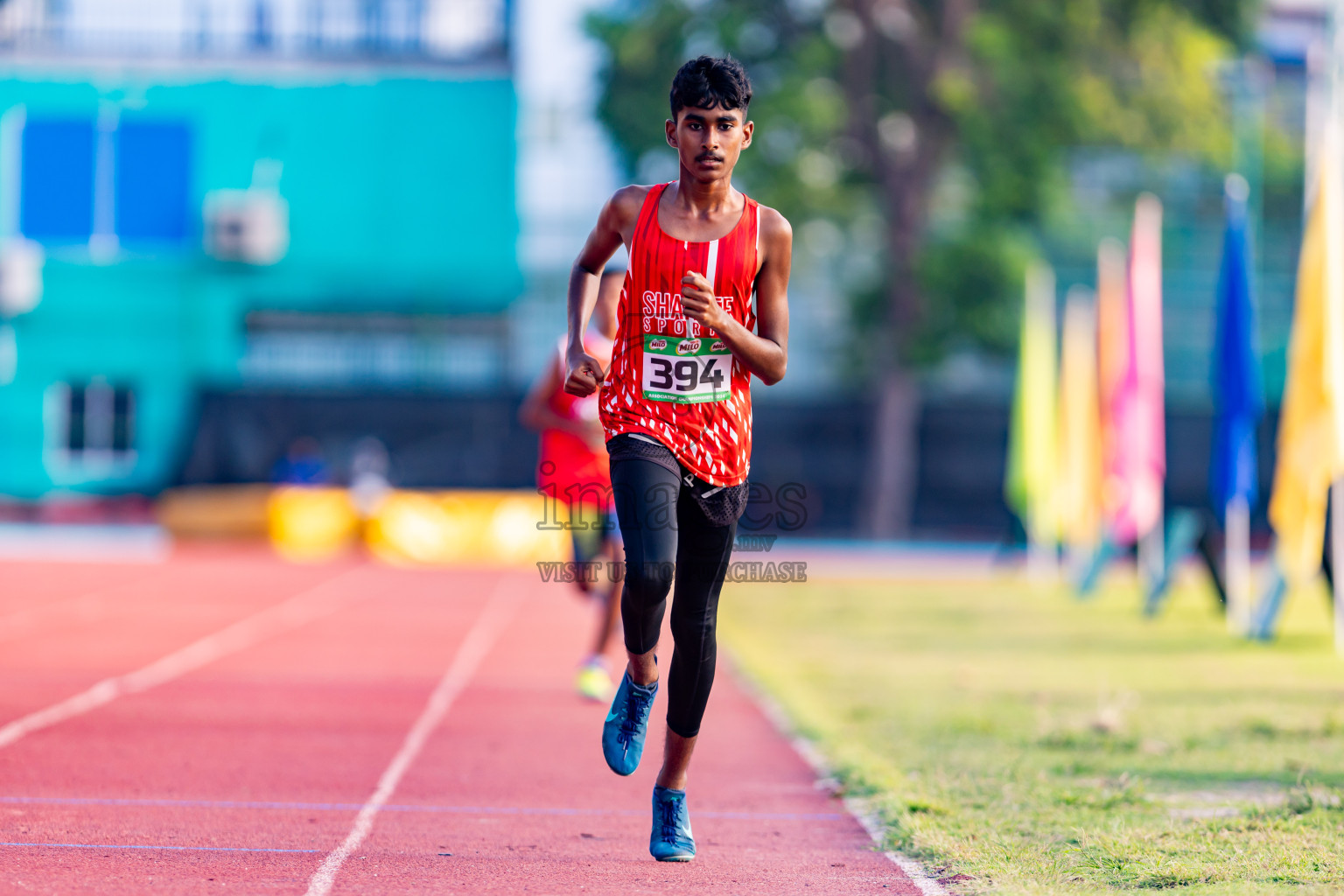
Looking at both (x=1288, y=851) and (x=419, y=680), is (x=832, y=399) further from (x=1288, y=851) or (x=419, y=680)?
(x=1288, y=851)

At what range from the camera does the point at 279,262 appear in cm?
3512

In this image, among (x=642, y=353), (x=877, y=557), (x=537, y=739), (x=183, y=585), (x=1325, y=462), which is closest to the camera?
(x=642, y=353)

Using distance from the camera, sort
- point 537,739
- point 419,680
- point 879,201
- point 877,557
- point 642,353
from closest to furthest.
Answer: point 642,353 < point 537,739 < point 419,680 < point 877,557 < point 879,201

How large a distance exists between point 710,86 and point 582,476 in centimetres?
383

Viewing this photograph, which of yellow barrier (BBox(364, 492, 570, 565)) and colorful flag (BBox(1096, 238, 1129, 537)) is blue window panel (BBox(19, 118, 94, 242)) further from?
colorful flag (BBox(1096, 238, 1129, 537))

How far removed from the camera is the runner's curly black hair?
4344 mm

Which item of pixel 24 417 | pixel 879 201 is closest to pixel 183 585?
pixel 879 201

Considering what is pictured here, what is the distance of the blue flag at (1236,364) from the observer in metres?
12.1

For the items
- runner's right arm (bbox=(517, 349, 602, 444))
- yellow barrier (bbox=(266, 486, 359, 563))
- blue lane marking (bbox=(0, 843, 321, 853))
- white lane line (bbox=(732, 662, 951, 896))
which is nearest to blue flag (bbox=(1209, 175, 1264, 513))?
white lane line (bbox=(732, 662, 951, 896))

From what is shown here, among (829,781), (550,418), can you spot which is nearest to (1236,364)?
(550,418)

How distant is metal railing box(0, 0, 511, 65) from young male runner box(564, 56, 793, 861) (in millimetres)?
32799

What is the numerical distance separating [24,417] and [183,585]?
19583 mm

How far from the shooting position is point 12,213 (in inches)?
1398

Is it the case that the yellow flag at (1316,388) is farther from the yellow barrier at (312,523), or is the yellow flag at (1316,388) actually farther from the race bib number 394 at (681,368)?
the yellow barrier at (312,523)
